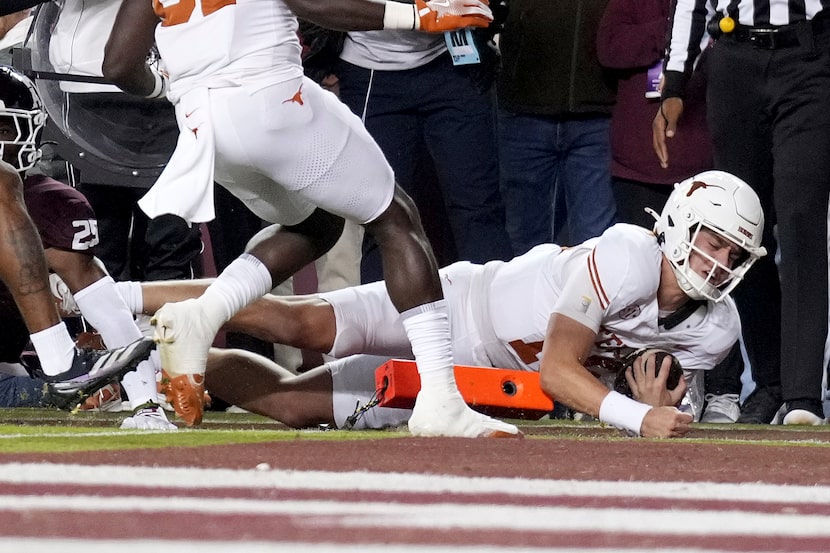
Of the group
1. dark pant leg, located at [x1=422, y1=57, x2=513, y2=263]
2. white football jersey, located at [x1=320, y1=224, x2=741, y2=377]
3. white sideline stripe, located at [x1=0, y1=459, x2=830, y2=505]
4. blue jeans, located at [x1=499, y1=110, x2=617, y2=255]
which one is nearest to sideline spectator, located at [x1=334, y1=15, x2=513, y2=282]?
dark pant leg, located at [x1=422, y1=57, x2=513, y2=263]

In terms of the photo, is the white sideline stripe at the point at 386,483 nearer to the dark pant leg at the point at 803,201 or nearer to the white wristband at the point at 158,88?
the white wristband at the point at 158,88

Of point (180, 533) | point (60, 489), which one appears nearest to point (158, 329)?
point (60, 489)

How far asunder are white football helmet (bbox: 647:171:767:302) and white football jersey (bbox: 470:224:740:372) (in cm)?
7

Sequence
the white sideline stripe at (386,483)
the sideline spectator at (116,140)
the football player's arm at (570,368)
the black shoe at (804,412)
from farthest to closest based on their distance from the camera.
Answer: the sideline spectator at (116,140)
the black shoe at (804,412)
the football player's arm at (570,368)
the white sideline stripe at (386,483)

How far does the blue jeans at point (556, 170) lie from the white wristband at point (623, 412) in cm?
184

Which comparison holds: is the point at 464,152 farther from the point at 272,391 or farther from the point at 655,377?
the point at 655,377

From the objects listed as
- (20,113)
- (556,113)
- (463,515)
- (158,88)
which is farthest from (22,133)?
(463,515)

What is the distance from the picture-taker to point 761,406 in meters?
5.59

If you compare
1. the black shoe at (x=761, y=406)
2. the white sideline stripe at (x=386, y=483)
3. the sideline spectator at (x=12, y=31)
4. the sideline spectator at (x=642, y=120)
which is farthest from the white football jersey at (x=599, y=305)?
the sideline spectator at (x=12, y=31)

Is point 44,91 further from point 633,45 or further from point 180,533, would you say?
point 180,533

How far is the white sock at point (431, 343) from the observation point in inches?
142

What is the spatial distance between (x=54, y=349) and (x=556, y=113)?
2385mm

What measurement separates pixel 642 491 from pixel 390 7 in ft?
5.90

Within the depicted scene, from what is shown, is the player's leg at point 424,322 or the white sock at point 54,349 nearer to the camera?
the player's leg at point 424,322
